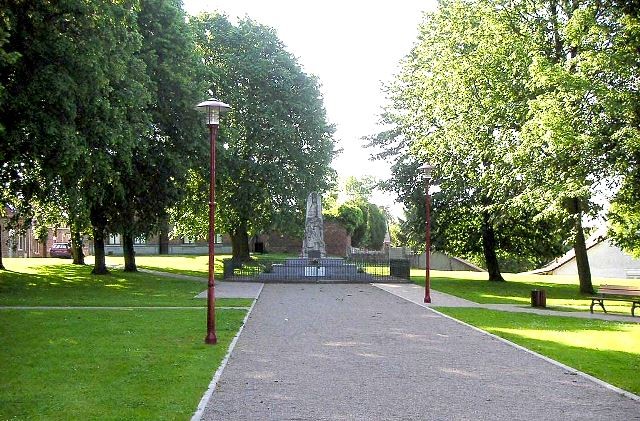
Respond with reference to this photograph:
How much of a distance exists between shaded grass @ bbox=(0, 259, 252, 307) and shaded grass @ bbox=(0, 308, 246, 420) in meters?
4.06

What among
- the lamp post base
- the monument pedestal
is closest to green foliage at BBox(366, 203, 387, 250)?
the monument pedestal

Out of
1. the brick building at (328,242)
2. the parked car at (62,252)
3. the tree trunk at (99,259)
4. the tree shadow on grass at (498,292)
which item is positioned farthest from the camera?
the brick building at (328,242)

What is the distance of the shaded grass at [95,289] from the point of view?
818 inches

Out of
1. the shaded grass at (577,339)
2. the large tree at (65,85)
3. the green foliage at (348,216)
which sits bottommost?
the shaded grass at (577,339)

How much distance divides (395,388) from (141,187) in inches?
874

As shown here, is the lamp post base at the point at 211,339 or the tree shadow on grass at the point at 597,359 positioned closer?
the tree shadow on grass at the point at 597,359

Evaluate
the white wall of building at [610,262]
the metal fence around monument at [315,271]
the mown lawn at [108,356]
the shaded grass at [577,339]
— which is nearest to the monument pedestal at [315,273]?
the metal fence around monument at [315,271]

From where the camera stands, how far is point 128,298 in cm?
2236

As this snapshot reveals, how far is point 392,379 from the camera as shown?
31.6ft

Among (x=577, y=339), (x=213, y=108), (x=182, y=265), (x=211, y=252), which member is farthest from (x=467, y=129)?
(x=182, y=265)

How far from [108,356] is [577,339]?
971 cm

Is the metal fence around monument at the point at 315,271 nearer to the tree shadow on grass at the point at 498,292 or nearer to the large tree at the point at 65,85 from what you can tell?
the tree shadow on grass at the point at 498,292

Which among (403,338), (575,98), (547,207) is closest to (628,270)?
(547,207)

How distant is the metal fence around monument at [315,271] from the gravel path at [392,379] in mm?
16762
